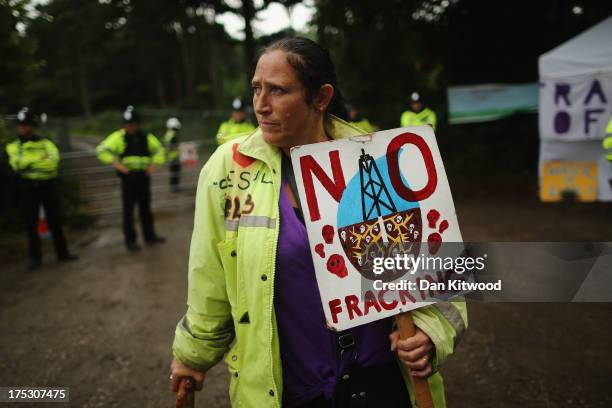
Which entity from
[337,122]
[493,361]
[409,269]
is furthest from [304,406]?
[493,361]

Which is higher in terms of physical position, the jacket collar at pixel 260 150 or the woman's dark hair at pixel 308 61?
the woman's dark hair at pixel 308 61

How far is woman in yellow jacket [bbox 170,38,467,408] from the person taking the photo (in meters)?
1.68

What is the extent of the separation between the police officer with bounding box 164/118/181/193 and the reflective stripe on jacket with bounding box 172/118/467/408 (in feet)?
33.0

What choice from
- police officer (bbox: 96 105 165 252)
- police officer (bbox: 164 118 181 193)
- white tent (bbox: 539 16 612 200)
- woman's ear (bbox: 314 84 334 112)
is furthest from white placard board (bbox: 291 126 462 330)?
police officer (bbox: 164 118 181 193)

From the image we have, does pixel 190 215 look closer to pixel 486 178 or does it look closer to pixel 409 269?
pixel 486 178

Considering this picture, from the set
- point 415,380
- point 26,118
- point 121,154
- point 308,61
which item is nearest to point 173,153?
point 121,154

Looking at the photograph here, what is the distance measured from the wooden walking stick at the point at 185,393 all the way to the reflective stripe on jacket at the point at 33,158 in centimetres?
581

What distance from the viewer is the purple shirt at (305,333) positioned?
1.69m

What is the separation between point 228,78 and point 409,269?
5156 centimetres

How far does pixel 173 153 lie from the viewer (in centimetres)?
1178

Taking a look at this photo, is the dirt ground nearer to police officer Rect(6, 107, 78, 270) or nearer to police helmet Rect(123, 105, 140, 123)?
police officer Rect(6, 107, 78, 270)

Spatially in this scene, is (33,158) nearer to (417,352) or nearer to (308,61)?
(308,61)

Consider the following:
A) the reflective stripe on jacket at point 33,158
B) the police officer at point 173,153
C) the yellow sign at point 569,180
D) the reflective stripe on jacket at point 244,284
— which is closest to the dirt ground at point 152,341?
the yellow sign at point 569,180

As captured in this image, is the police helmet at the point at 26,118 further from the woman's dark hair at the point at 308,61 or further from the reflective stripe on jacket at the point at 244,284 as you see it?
the woman's dark hair at the point at 308,61
